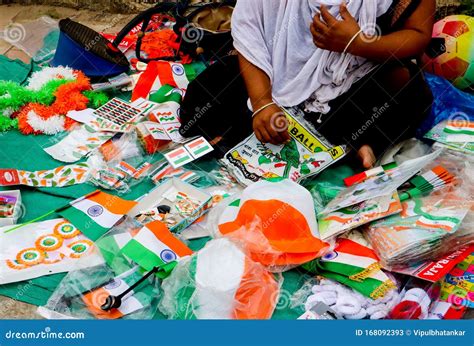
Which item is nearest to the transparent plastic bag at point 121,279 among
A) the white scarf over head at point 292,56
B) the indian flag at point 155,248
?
the indian flag at point 155,248

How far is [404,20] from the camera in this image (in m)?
2.36

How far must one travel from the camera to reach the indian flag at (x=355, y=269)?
1.90 m

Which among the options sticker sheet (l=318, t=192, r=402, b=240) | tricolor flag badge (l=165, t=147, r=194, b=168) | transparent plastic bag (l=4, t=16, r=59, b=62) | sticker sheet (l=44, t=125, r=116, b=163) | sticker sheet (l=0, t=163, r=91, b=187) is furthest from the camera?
transparent plastic bag (l=4, t=16, r=59, b=62)

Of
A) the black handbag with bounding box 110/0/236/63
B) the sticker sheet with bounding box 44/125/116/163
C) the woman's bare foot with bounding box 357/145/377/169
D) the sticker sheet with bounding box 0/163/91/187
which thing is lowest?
the sticker sheet with bounding box 0/163/91/187

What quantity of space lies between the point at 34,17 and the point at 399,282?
3.26 meters

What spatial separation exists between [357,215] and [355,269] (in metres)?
0.23

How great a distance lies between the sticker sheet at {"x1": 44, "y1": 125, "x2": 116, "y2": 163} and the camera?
262cm

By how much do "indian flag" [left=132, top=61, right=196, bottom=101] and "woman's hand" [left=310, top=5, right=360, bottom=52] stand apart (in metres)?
0.95

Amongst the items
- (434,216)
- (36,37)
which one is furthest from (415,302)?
(36,37)

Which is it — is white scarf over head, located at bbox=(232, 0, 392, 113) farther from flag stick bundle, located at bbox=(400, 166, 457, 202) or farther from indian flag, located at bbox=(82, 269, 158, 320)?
indian flag, located at bbox=(82, 269, 158, 320)

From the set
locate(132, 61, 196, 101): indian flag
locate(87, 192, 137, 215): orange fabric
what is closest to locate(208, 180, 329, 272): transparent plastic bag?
locate(87, 192, 137, 215): orange fabric

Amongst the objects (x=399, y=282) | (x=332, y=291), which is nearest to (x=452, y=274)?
(x=399, y=282)

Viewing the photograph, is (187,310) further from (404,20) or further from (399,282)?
(404,20)

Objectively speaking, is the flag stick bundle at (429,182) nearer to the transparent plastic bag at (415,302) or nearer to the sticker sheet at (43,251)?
the transparent plastic bag at (415,302)
